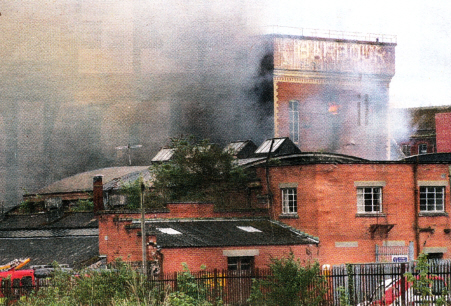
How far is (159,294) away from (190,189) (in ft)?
67.6

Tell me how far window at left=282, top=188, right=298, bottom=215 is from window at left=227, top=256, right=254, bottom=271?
545 cm

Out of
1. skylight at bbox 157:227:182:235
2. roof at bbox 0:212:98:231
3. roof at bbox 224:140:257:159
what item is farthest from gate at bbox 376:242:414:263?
roof at bbox 224:140:257:159

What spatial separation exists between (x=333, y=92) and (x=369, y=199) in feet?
98.4

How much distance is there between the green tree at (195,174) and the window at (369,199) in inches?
319

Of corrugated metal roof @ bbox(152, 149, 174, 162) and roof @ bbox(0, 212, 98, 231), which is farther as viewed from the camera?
corrugated metal roof @ bbox(152, 149, 174, 162)

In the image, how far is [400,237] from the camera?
33938mm

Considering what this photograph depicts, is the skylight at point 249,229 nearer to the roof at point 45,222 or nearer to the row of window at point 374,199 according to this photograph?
the row of window at point 374,199

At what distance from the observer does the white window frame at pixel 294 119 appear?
2395 inches

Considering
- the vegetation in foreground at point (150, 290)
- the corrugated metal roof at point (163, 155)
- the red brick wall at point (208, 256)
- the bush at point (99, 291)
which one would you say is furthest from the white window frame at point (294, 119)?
the bush at point (99, 291)

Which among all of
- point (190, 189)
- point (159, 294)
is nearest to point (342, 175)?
point (190, 189)

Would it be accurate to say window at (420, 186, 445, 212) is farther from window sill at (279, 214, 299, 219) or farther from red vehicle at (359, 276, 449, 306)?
red vehicle at (359, 276, 449, 306)

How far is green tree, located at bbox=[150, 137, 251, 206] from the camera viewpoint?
40.4m

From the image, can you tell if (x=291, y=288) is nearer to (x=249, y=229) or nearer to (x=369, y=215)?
(x=249, y=229)

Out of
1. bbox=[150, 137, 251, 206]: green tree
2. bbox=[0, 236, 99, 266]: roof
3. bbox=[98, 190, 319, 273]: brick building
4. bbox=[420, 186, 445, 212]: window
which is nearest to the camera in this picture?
bbox=[98, 190, 319, 273]: brick building
